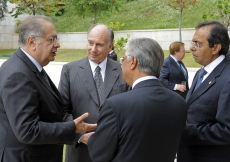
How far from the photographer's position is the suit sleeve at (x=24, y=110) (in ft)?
6.72

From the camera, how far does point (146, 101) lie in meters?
1.87

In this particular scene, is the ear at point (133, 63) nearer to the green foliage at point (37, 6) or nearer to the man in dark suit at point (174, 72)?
the man in dark suit at point (174, 72)

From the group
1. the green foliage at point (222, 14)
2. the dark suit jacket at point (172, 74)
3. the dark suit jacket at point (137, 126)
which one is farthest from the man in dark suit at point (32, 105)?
the green foliage at point (222, 14)

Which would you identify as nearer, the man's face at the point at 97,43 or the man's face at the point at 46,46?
the man's face at the point at 46,46

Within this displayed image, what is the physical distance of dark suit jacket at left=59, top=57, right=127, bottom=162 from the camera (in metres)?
2.87

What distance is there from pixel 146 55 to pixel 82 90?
44.2 inches

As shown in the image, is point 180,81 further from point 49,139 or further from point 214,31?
point 49,139

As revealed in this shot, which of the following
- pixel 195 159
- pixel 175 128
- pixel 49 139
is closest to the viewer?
pixel 175 128

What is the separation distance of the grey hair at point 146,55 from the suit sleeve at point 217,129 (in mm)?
641

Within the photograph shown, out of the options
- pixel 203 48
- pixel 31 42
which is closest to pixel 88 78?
pixel 31 42

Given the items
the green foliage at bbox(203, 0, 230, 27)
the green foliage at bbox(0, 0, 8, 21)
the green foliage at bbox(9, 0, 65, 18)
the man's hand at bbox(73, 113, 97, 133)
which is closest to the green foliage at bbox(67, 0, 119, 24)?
the green foliage at bbox(9, 0, 65, 18)

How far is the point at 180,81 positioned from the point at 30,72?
419 centimetres

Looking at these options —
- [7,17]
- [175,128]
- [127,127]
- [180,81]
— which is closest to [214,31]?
[175,128]

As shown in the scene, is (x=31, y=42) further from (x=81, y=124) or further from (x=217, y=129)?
(x=217, y=129)
